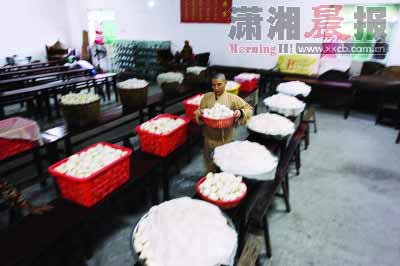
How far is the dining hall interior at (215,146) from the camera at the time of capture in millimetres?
1750

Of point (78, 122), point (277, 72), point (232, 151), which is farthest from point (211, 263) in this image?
point (277, 72)

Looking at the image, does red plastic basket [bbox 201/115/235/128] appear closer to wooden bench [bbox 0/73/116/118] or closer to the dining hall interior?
the dining hall interior

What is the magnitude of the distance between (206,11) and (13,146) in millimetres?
6615

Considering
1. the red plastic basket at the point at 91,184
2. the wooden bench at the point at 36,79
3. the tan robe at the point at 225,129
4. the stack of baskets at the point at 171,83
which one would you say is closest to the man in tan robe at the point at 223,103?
the tan robe at the point at 225,129

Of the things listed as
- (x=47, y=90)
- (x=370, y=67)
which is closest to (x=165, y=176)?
(x=47, y=90)

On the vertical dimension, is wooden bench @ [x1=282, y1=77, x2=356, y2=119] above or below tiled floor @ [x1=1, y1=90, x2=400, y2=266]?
above

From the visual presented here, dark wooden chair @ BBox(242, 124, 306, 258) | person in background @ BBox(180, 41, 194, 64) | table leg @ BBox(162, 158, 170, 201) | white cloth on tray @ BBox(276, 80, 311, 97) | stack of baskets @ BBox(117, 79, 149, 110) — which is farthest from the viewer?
person in background @ BBox(180, 41, 194, 64)

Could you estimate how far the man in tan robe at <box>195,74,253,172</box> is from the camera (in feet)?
8.53

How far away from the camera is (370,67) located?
19.7 feet

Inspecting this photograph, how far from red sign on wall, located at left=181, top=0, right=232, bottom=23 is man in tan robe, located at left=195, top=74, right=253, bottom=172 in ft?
18.1

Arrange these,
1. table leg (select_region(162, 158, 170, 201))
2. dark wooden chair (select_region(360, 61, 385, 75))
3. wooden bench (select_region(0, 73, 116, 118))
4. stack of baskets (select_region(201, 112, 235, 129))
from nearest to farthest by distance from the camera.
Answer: stack of baskets (select_region(201, 112, 235, 129)), table leg (select_region(162, 158, 170, 201)), wooden bench (select_region(0, 73, 116, 118)), dark wooden chair (select_region(360, 61, 385, 75))

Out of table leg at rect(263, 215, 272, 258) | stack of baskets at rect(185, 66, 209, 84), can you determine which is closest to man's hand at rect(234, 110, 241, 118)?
table leg at rect(263, 215, 272, 258)

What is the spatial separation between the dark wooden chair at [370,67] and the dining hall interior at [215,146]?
4 cm

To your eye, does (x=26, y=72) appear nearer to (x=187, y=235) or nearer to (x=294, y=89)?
(x=294, y=89)
